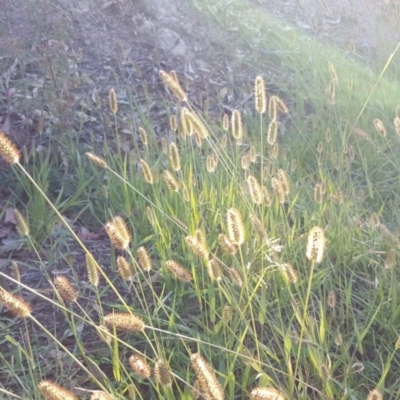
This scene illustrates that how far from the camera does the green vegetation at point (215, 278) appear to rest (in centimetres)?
170

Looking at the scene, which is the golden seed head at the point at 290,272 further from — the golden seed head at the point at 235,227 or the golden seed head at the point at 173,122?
the golden seed head at the point at 173,122

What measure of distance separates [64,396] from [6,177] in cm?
198

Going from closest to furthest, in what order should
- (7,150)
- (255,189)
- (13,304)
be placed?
(13,304) < (7,150) < (255,189)

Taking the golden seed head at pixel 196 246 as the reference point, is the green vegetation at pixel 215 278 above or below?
below

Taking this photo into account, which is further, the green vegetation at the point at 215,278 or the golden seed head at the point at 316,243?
the green vegetation at the point at 215,278

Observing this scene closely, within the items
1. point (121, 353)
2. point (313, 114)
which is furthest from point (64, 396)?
point (313, 114)

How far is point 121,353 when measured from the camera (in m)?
2.18

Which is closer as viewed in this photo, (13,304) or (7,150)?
(13,304)

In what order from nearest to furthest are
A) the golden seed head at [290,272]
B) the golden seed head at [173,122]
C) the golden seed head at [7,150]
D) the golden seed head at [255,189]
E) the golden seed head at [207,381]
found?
the golden seed head at [207,381]
the golden seed head at [7,150]
the golden seed head at [290,272]
the golden seed head at [255,189]
the golden seed head at [173,122]

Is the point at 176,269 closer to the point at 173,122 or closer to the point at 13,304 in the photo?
the point at 13,304

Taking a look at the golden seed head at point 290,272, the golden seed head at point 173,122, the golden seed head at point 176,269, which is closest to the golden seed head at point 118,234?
the golden seed head at point 176,269

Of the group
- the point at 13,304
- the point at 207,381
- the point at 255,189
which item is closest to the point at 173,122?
the point at 255,189

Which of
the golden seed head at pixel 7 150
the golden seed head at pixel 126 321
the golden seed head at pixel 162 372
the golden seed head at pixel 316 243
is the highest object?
the golden seed head at pixel 316 243

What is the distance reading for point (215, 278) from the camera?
1.70m
